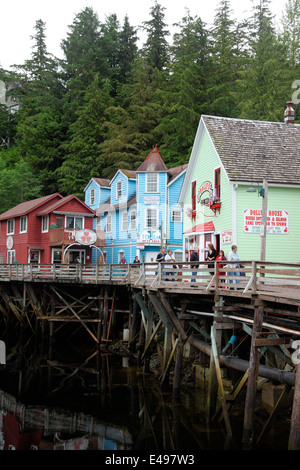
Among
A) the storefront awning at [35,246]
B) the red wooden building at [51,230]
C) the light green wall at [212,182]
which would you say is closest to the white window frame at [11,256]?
the red wooden building at [51,230]

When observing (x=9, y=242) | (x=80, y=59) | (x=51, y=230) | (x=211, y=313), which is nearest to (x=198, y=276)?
(x=211, y=313)

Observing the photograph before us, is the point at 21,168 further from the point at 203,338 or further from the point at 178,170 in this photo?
the point at 203,338

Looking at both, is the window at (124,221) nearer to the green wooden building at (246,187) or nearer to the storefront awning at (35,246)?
the storefront awning at (35,246)

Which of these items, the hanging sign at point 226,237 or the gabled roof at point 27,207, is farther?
the gabled roof at point 27,207

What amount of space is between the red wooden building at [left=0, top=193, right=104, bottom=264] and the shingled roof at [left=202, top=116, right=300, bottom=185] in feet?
48.4

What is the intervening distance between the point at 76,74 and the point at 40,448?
2145 inches

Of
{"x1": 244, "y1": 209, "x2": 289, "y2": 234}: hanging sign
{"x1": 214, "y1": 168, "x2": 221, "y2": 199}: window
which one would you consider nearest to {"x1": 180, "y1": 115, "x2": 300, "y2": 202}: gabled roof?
{"x1": 214, "y1": 168, "x2": 221, "y2": 199}: window

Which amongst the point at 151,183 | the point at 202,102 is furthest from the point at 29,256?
the point at 202,102

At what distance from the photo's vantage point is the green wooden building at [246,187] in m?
19.0

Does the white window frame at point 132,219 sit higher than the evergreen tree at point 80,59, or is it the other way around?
the evergreen tree at point 80,59

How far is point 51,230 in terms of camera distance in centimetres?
3434

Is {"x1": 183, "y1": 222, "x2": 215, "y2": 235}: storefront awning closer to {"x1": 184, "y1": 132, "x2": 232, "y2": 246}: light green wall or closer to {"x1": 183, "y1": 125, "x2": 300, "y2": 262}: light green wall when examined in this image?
{"x1": 184, "y1": 132, "x2": 232, "y2": 246}: light green wall

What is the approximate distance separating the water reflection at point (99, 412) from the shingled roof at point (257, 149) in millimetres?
9037

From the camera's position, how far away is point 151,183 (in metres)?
34.2
